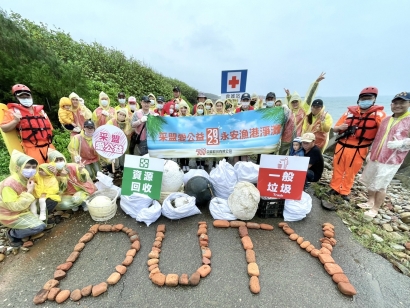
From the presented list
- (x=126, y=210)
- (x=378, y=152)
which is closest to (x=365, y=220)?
(x=378, y=152)

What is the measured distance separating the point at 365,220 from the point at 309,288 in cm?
210

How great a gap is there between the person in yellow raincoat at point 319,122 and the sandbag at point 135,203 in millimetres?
3745

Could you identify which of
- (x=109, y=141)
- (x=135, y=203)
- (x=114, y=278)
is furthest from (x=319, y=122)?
(x=114, y=278)

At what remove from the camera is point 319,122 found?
14.5 feet

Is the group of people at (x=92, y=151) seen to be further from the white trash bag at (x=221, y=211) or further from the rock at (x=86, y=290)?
the white trash bag at (x=221, y=211)

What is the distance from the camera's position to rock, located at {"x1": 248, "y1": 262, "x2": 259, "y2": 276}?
2.50 m

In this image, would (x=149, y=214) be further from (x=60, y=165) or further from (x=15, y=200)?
(x=15, y=200)

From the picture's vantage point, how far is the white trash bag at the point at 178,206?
11.2ft

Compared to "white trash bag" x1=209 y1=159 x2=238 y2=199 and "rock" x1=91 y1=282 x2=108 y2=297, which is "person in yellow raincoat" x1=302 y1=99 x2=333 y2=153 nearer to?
"white trash bag" x1=209 y1=159 x2=238 y2=199

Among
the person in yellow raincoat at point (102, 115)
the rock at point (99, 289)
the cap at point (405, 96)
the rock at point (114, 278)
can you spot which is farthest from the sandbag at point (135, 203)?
the cap at point (405, 96)

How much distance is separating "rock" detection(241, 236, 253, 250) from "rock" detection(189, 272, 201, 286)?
0.80 meters

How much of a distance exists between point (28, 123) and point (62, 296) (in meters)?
2.93

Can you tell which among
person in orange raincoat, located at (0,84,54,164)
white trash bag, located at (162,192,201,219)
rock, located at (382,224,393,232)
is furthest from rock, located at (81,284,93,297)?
rock, located at (382,224,393,232)

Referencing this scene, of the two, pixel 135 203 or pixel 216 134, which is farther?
pixel 216 134
